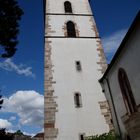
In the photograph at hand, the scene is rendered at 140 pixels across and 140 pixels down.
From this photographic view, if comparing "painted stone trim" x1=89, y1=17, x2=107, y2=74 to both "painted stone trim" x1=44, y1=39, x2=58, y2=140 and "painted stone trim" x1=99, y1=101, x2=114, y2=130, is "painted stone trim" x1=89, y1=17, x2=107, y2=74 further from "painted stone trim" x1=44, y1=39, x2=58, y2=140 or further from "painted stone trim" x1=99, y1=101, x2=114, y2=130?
"painted stone trim" x1=44, y1=39, x2=58, y2=140

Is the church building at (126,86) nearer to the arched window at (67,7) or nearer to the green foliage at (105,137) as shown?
the green foliage at (105,137)

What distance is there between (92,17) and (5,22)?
1057 cm

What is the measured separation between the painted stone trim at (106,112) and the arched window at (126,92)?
2.51 meters

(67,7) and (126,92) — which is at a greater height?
(67,7)

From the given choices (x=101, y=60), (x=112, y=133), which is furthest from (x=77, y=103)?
(x=101, y=60)

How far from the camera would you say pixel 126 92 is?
10758mm

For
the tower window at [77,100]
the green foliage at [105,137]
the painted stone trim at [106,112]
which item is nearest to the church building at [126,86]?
the painted stone trim at [106,112]

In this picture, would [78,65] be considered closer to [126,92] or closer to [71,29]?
[71,29]

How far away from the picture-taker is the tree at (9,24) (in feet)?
38.2

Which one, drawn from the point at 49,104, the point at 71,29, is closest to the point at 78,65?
the point at 49,104

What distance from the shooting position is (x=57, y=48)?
1606 centimetres

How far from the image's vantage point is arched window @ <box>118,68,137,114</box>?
1013cm

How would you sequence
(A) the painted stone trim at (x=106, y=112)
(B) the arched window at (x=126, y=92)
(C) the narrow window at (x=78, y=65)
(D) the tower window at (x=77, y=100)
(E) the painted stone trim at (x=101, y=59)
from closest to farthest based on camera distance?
(B) the arched window at (x=126, y=92), (A) the painted stone trim at (x=106, y=112), (D) the tower window at (x=77, y=100), (C) the narrow window at (x=78, y=65), (E) the painted stone trim at (x=101, y=59)

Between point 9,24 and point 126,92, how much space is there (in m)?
8.31
